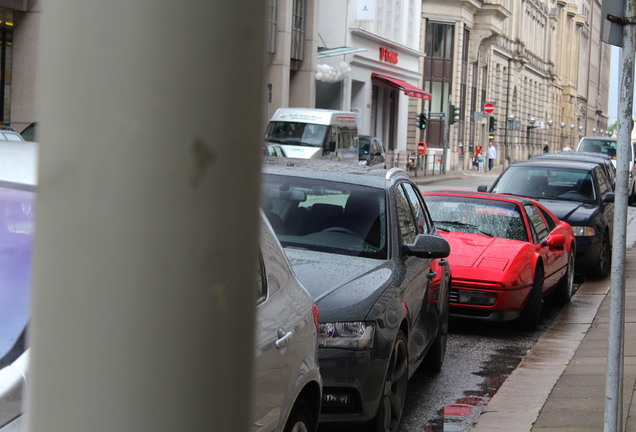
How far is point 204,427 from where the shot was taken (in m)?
1.19

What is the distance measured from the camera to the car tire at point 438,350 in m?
8.23

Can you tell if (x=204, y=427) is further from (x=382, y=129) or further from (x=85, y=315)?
(x=382, y=129)

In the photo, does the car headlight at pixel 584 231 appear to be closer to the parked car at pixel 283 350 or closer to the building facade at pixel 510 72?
the parked car at pixel 283 350

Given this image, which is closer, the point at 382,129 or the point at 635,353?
the point at 635,353

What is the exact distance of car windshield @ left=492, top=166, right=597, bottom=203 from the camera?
16.3 meters

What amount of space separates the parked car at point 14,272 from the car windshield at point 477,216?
8.59 metres

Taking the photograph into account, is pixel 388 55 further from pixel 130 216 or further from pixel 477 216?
pixel 130 216

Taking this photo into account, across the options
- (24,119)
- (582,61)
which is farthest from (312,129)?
(582,61)

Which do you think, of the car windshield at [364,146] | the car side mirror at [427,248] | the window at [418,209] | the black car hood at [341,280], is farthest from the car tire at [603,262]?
the car windshield at [364,146]

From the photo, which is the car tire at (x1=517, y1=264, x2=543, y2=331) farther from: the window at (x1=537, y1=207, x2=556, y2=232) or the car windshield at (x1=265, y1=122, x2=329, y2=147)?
the car windshield at (x1=265, y1=122, x2=329, y2=147)

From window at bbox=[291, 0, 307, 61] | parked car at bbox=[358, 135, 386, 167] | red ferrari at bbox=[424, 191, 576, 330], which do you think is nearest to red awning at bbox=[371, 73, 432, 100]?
window at bbox=[291, 0, 307, 61]

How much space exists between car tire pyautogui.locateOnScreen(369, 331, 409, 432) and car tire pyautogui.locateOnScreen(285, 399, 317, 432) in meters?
1.55

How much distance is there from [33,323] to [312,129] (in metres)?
30.4

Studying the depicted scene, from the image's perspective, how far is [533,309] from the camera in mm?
10734
